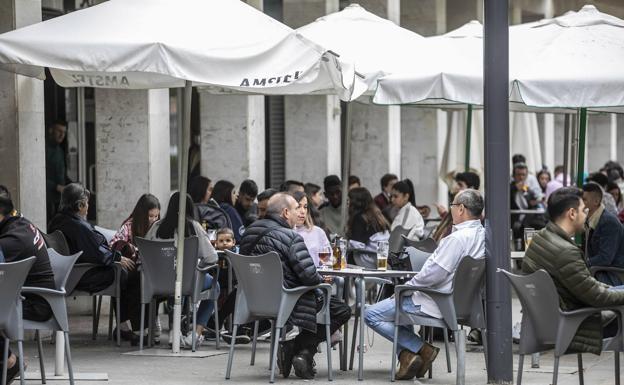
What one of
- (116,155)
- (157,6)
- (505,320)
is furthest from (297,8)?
(505,320)

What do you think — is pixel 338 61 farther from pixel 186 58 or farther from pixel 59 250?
pixel 59 250

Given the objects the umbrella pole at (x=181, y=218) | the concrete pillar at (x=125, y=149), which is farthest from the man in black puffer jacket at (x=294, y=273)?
the concrete pillar at (x=125, y=149)

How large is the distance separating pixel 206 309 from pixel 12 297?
3.96m

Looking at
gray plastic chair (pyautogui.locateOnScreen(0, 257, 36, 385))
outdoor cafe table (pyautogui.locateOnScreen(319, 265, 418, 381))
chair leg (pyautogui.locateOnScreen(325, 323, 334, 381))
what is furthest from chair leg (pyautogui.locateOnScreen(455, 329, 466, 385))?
gray plastic chair (pyautogui.locateOnScreen(0, 257, 36, 385))

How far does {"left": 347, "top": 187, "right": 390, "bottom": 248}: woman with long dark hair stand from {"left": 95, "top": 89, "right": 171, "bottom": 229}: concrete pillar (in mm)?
2386

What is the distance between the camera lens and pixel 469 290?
35.1 feet

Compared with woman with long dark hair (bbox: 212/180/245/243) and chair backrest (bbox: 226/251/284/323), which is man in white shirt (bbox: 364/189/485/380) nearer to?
chair backrest (bbox: 226/251/284/323)

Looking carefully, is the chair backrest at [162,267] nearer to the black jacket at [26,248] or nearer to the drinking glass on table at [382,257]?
the drinking glass on table at [382,257]

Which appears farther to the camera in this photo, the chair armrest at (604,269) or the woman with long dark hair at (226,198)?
the woman with long dark hair at (226,198)

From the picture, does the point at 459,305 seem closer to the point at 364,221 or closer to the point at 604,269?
the point at 604,269

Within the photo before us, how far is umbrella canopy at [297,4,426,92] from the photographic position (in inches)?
564

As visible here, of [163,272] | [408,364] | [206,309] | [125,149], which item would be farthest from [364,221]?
[408,364]

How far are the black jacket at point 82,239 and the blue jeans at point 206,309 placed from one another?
91 centimetres

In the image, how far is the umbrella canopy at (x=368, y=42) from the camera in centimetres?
1434
